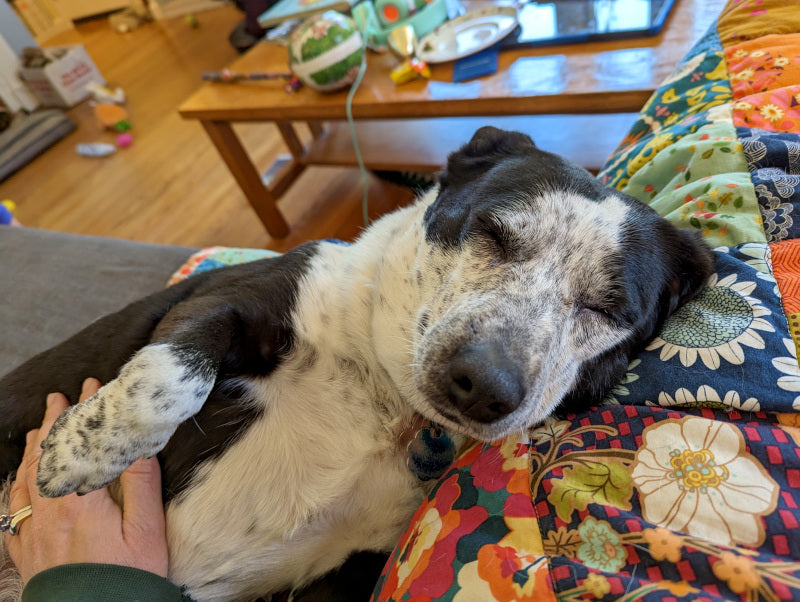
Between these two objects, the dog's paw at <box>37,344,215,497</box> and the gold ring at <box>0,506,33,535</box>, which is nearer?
the dog's paw at <box>37,344,215,497</box>

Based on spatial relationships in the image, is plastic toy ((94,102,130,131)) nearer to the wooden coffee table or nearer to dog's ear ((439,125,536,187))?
the wooden coffee table

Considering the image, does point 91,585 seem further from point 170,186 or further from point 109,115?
point 109,115

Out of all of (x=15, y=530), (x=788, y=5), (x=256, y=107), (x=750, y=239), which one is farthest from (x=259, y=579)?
(x=256, y=107)

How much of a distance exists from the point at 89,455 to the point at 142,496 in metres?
0.14

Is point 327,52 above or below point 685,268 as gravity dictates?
above

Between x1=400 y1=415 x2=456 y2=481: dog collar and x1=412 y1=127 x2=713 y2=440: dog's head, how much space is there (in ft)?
0.24

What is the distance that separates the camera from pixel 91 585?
2.81 feet

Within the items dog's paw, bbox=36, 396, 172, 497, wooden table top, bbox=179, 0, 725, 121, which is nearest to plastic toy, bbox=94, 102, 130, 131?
wooden table top, bbox=179, 0, 725, 121

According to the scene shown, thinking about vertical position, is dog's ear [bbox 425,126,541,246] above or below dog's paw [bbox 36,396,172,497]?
below

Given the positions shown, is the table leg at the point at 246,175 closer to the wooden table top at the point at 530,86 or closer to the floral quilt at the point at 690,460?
the wooden table top at the point at 530,86

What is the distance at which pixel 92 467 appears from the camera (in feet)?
2.99

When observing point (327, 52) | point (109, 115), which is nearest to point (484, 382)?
point (327, 52)

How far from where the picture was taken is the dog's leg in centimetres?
92

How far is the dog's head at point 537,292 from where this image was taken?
34.0 inches
